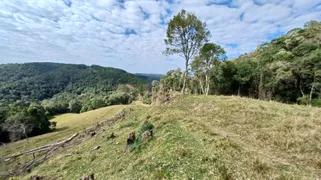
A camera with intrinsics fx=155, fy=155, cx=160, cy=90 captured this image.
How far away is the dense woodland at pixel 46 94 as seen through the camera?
3910 cm

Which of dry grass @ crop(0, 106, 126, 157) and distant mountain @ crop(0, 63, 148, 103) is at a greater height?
distant mountain @ crop(0, 63, 148, 103)

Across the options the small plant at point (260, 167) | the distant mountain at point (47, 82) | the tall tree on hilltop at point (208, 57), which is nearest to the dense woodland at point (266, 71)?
the tall tree on hilltop at point (208, 57)

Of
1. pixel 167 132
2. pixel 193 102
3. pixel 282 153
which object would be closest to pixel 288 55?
pixel 193 102

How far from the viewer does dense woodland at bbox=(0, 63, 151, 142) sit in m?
39.1

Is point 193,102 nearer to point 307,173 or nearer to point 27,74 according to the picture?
point 307,173

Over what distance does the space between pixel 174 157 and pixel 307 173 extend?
4.15m

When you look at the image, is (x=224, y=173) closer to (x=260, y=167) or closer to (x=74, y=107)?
(x=260, y=167)

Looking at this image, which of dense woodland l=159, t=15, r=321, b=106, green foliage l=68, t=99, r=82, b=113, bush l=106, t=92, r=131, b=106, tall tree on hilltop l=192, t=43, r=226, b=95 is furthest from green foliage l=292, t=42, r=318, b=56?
green foliage l=68, t=99, r=82, b=113

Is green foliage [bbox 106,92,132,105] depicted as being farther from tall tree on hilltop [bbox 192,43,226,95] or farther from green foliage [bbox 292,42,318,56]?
green foliage [bbox 292,42,318,56]

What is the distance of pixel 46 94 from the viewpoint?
131 m

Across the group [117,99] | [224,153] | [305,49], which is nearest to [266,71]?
[305,49]

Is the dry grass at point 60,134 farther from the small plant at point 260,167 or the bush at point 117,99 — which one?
the bush at point 117,99

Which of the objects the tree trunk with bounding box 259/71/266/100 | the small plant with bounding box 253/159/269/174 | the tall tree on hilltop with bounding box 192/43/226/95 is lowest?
the small plant with bounding box 253/159/269/174

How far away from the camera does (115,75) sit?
185 m
